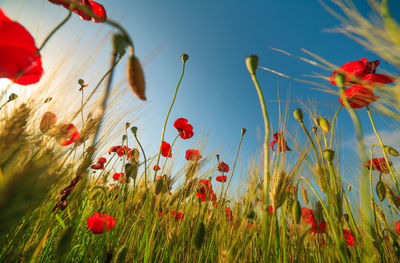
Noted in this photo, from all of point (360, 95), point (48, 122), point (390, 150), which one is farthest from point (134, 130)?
point (390, 150)

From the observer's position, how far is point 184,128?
229 cm

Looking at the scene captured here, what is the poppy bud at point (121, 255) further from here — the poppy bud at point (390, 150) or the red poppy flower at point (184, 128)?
the red poppy flower at point (184, 128)

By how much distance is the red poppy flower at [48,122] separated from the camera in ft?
2.56

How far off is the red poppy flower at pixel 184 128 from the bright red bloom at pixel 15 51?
166 cm

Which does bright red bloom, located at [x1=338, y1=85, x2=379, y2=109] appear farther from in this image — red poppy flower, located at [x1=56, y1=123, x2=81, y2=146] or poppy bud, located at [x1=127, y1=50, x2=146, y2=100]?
red poppy flower, located at [x1=56, y1=123, x2=81, y2=146]

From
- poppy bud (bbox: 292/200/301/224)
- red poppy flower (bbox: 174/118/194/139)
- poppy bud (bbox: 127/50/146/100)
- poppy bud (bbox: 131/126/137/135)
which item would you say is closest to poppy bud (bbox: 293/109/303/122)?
poppy bud (bbox: 292/200/301/224)

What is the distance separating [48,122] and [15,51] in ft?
1.05

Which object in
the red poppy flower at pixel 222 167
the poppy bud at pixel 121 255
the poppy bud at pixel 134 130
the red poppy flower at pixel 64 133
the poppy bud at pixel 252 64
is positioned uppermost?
the red poppy flower at pixel 222 167

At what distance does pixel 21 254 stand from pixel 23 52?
0.82m

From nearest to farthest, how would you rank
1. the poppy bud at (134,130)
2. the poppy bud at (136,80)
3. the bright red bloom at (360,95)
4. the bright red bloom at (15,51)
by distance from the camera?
the poppy bud at (136,80) → the bright red bloom at (15,51) → the bright red bloom at (360,95) → the poppy bud at (134,130)

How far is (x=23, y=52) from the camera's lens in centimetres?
56

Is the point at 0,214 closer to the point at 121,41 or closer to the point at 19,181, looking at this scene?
the point at 19,181

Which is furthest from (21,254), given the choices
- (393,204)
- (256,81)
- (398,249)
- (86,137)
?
(393,204)

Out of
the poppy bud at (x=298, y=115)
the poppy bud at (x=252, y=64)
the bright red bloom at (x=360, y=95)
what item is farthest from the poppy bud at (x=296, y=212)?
the poppy bud at (x=252, y=64)
